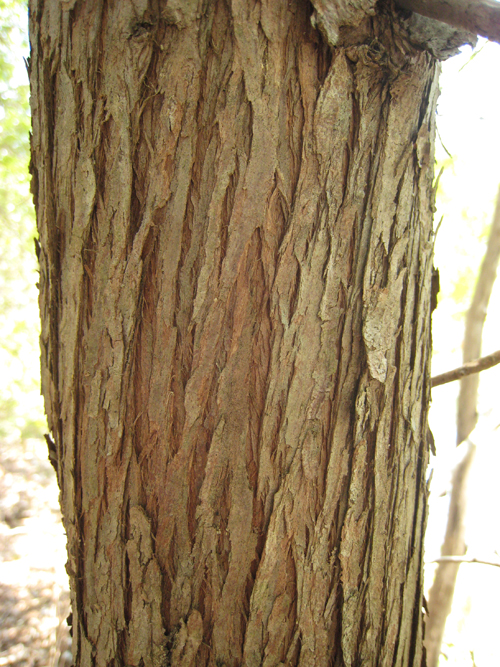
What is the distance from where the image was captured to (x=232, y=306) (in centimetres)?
87

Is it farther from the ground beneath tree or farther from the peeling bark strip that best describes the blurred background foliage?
the peeling bark strip

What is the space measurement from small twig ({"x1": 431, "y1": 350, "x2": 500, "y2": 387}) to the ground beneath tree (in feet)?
5.75

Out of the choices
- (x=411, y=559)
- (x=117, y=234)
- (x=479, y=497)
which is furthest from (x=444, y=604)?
(x=117, y=234)

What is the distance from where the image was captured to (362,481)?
914 millimetres

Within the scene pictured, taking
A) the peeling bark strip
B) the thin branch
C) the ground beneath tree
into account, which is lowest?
the ground beneath tree

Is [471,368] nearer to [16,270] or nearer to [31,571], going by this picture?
[31,571]

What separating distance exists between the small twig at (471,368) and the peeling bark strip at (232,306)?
40 centimetres

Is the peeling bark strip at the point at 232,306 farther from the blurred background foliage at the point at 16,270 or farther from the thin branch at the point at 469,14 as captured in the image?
the blurred background foliage at the point at 16,270

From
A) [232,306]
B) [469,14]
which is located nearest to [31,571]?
[232,306]

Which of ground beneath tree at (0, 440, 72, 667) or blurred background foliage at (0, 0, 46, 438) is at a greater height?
blurred background foliage at (0, 0, 46, 438)

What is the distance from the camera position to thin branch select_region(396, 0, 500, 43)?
2.41 ft

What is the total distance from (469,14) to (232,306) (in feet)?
2.07

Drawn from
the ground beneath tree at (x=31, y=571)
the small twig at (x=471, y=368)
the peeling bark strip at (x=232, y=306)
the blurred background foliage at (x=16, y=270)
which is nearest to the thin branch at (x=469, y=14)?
the peeling bark strip at (x=232, y=306)

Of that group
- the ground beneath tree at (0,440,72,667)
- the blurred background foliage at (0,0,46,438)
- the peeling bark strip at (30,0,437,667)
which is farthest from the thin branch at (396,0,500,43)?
the blurred background foliage at (0,0,46,438)
